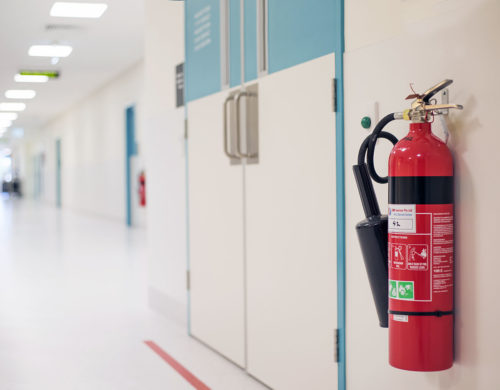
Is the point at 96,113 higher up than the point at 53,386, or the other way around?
the point at 96,113

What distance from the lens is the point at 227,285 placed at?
3.32 meters

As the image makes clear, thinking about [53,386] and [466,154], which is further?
[53,386]

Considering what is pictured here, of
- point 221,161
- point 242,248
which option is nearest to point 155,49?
point 221,161

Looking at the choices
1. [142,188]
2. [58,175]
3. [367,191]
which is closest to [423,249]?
[367,191]

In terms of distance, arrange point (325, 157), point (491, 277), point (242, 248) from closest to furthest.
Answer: point (491, 277) → point (325, 157) → point (242, 248)

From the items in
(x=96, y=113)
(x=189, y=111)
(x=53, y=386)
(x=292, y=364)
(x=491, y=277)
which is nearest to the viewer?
(x=491, y=277)

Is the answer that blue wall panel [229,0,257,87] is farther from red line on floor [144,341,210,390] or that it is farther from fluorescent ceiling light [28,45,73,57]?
fluorescent ceiling light [28,45,73,57]

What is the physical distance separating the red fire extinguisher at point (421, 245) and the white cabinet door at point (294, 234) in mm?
586

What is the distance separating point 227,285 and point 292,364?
0.76m

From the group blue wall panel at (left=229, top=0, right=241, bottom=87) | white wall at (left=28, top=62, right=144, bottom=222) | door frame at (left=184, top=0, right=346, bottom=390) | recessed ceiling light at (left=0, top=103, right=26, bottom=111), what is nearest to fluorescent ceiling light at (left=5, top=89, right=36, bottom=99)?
white wall at (left=28, top=62, right=144, bottom=222)

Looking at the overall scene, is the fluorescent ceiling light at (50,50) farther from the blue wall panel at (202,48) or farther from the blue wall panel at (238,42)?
the blue wall panel at (238,42)

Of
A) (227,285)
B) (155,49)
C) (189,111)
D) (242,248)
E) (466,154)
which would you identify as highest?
(155,49)

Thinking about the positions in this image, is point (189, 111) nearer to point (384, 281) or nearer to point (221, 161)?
point (221, 161)

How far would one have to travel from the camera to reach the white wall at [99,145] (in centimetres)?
1264
